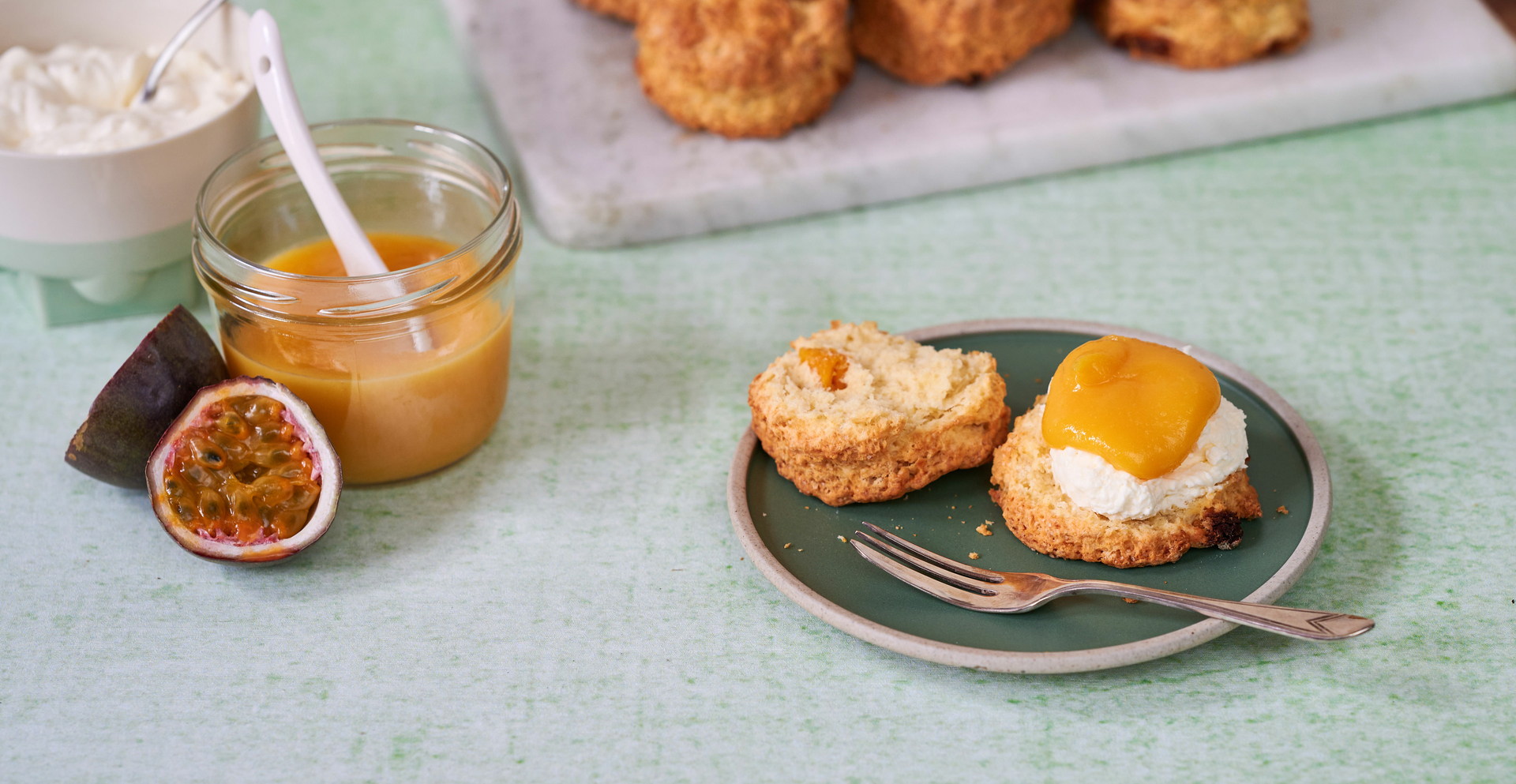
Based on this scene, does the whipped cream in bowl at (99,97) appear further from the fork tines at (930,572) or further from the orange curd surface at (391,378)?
the fork tines at (930,572)

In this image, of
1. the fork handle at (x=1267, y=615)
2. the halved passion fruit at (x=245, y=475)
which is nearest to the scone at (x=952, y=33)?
the fork handle at (x=1267, y=615)

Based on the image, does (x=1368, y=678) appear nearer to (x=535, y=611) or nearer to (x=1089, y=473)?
(x=1089, y=473)

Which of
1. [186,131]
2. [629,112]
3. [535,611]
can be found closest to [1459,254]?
[629,112]

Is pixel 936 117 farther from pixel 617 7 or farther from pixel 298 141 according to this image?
pixel 298 141

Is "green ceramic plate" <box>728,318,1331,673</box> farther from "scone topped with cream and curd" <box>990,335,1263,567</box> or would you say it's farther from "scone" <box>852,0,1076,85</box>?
"scone" <box>852,0,1076,85</box>

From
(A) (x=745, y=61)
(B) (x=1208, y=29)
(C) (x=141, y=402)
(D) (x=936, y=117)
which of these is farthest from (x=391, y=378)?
(B) (x=1208, y=29)
